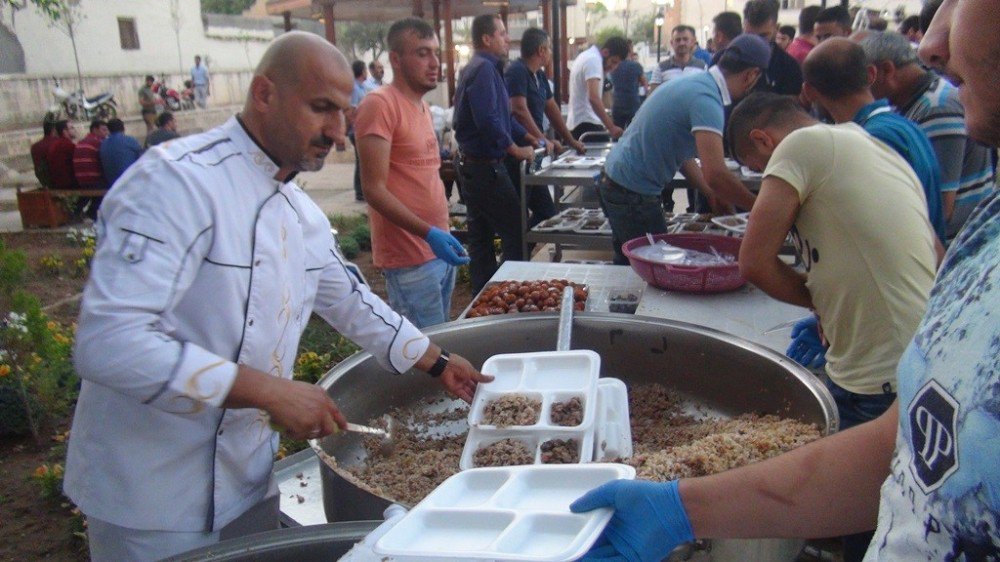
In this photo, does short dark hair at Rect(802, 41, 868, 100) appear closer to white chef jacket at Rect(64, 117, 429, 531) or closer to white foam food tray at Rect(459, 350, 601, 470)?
white foam food tray at Rect(459, 350, 601, 470)

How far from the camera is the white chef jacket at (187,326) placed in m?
1.13

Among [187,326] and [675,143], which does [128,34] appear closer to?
[675,143]

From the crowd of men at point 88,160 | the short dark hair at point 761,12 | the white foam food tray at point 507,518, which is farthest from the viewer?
the crowd of men at point 88,160

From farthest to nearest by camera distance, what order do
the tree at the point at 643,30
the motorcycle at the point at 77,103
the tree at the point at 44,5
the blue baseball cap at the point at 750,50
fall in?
1. the tree at the point at 643,30
2. the motorcycle at the point at 77,103
3. the tree at the point at 44,5
4. the blue baseball cap at the point at 750,50

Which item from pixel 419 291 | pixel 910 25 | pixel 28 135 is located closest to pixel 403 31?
pixel 419 291

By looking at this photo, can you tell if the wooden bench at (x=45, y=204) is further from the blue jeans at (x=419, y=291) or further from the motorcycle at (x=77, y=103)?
the motorcycle at (x=77, y=103)

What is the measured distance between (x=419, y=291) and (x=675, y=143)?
1433 millimetres

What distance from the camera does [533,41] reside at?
6.07 m

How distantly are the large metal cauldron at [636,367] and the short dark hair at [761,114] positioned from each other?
26.6 inches

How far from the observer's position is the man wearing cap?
337cm

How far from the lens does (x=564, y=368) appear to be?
6.12 feet

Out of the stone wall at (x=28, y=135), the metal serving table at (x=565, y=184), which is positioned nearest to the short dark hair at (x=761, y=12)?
the metal serving table at (x=565, y=184)

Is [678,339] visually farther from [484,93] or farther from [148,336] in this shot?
[484,93]

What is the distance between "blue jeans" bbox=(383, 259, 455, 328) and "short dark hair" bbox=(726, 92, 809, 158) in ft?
4.43
